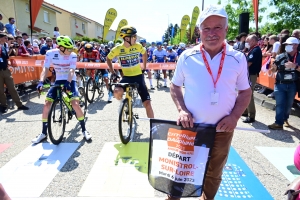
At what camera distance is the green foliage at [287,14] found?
1862 centimetres

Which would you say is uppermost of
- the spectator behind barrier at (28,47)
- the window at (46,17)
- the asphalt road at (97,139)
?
the window at (46,17)

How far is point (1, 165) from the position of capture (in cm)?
369

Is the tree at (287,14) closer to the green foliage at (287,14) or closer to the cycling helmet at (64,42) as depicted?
the green foliage at (287,14)

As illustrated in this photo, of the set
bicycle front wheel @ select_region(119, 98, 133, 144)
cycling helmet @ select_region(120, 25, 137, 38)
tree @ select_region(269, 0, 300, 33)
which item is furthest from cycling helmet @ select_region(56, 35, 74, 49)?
tree @ select_region(269, 0, 300, 33)

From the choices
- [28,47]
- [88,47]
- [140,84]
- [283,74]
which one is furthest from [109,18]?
[283,74]

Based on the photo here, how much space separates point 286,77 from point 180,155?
416 cm

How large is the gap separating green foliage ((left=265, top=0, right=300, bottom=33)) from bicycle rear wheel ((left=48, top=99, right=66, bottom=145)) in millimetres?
20247

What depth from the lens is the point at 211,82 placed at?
1.98 meters

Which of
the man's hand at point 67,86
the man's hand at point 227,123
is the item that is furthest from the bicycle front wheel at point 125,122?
the man's hand at point 227,123

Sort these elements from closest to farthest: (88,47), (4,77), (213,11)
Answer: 1. (213,11)
2. (4,77)
3. (88,47)

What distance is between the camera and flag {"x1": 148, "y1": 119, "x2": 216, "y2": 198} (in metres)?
2.06

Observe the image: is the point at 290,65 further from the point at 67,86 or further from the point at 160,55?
the point at 160,55

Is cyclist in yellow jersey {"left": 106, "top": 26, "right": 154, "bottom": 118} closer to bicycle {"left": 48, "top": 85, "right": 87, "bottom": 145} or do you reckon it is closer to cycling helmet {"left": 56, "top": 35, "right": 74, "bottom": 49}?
cycling helmet {"left": 56, "top": 35, "right": 74, "bottom": 49}

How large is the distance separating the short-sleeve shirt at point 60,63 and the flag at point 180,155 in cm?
315
